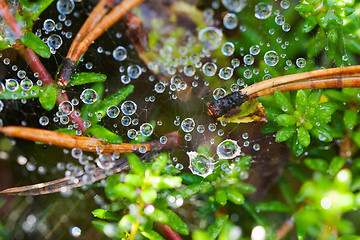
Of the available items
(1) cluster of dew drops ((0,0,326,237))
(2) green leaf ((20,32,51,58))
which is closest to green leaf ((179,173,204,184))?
(1) cluster of dew drops ((0,0,326,237))

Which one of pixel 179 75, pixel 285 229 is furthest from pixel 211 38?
pixel 285 229

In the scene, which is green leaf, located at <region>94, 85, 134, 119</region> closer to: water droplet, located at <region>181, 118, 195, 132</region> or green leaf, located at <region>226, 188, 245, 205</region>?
water droplet, located at <region>181, 118, 195, 132</region>

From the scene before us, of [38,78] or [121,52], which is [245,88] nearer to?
[121,52]

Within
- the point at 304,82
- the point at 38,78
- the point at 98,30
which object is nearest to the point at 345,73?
the point at 304,82

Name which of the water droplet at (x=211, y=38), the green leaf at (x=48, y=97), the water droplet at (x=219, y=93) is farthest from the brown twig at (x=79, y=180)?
the water droplet at (x=211, y=38)

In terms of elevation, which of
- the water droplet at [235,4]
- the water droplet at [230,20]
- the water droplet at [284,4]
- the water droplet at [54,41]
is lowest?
the water droplet at [284,4]

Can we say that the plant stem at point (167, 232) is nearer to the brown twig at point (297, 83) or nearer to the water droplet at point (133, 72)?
the brown twig at point (297, 83)

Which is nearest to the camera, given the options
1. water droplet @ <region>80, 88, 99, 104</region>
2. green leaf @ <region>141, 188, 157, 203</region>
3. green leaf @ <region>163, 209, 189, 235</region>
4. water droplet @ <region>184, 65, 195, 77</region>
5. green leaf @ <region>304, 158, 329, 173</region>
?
green leaf @ <region>141, 188, 157, 203</region>
